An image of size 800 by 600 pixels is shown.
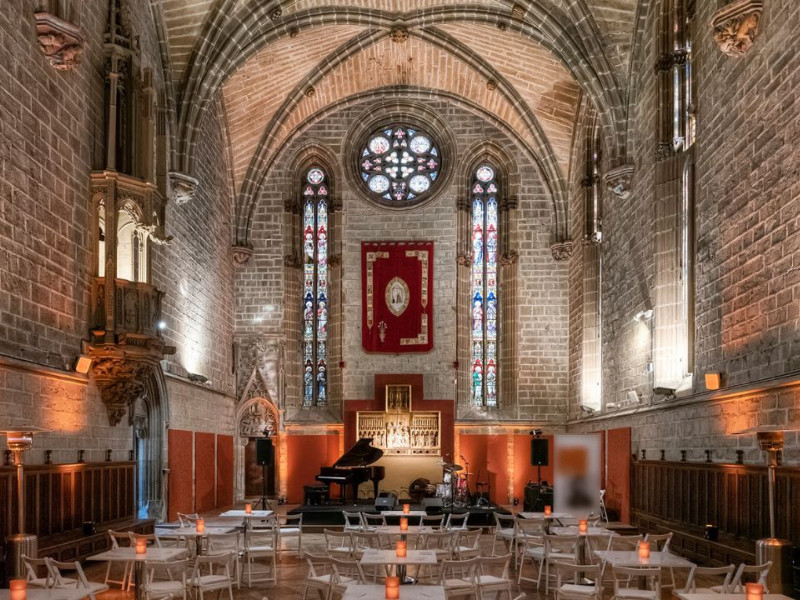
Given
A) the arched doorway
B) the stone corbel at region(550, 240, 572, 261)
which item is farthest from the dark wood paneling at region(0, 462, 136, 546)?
the stone corbel at region(550, 240, 572, 261)

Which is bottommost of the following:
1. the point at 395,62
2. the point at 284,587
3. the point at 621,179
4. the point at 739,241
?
the point at 284,587

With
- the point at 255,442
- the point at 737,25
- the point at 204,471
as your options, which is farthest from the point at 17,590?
the point at 255,442

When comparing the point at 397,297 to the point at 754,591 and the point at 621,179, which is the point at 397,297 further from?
the point at 754,591

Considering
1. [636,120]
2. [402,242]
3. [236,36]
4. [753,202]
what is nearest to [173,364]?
[236,36]

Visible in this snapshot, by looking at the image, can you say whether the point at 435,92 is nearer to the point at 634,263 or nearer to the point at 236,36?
the point at 236,36

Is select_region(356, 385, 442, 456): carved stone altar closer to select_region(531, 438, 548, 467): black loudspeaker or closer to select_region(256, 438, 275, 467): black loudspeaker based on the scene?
select_region(531, 438, 548, 467): black loudspeaker

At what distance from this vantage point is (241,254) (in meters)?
24.6

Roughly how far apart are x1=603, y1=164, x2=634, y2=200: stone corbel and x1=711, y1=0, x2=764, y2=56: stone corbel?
558cm

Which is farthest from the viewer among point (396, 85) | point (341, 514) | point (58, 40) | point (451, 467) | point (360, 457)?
point (396, 85)

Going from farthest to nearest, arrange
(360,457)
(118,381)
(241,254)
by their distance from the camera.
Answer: (241,254) → (360,457) → (118,381)

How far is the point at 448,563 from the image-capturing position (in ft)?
28.2

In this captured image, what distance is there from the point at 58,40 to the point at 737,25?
8.65 meters

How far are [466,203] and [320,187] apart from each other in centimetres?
406

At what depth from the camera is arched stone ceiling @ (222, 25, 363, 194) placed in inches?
861
